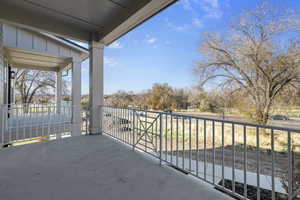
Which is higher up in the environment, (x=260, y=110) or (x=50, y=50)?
(x=50, y=50)

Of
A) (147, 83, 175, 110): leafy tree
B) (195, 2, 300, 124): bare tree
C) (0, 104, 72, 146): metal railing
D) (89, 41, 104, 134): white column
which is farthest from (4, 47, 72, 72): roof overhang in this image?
(195, 2, 300, 124): bare tree

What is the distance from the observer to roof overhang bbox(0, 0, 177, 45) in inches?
102

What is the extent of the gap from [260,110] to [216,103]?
2142 mm

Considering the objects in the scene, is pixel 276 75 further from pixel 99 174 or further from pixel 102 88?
pixel 99 174

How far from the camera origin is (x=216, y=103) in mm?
8992

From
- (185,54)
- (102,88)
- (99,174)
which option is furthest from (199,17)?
(99,174)

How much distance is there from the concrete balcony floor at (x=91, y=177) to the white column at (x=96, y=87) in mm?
1129

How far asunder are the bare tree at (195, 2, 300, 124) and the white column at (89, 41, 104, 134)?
24.2 ft

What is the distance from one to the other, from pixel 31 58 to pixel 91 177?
5.72m

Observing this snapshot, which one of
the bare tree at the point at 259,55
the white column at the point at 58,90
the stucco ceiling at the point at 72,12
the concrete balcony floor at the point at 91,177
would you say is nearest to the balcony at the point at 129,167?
the concrete balcony floor at the point at 91,177

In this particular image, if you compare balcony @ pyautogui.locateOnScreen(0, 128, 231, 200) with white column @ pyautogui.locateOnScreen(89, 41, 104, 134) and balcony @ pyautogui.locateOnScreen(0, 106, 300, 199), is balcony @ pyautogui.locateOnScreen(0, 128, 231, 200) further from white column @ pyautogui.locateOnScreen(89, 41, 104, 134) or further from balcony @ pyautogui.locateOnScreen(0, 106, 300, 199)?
white column @ pyautogui.locateOnScreen(89, 41, 104, 134)

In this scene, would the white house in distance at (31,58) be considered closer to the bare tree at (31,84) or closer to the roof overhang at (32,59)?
the roof overhang at (32,59)

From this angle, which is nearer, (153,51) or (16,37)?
(16,37)

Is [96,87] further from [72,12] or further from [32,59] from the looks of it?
[32,59]
